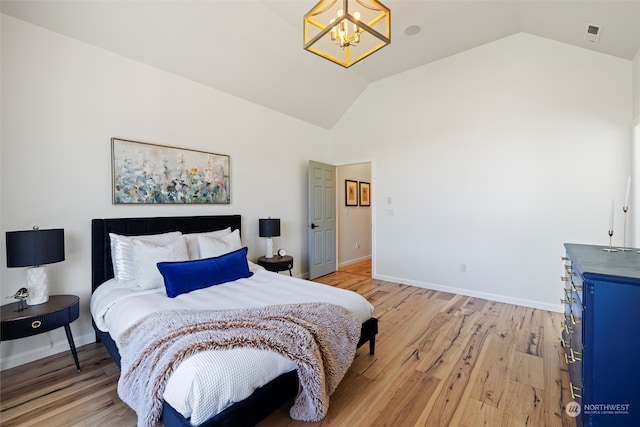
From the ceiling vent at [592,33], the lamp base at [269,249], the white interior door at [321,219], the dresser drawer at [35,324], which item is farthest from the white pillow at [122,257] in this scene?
the ceiling vent at [592,33]

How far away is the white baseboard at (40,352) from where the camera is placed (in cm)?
222

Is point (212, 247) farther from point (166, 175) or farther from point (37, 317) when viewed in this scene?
point (37, 317)

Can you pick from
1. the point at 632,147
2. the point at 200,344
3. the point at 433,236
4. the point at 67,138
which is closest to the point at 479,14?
the point at 632,147

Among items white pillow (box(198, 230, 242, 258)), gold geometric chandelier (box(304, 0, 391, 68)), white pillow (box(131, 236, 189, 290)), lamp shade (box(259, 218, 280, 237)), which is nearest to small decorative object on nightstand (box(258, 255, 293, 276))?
lamp shade (box(259, 218, 280, 237))

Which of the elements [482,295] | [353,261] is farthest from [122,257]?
[353,261]

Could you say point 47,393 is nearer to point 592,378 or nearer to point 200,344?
point 200,344

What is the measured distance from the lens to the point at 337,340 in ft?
5.97

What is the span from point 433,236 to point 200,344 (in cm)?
372

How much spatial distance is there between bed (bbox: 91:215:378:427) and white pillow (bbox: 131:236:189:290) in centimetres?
35

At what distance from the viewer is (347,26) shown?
225 centimetres

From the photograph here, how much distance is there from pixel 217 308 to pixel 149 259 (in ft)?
3.06

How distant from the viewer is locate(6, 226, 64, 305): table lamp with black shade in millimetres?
1975

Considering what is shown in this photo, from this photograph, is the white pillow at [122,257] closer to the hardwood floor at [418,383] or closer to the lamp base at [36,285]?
the lamp base at [36,285]

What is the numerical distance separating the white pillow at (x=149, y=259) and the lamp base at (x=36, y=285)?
608 millimetres
